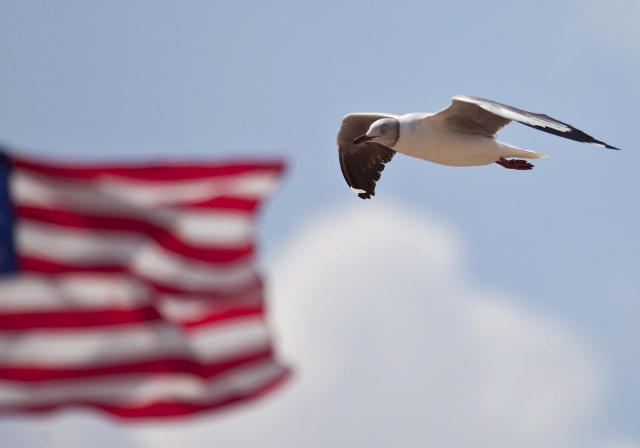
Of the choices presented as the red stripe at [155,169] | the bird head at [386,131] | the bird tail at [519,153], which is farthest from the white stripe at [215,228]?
the bird tail at [519,153]

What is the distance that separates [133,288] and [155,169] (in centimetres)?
78

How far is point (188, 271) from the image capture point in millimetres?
7105

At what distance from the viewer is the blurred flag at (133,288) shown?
6.91 m

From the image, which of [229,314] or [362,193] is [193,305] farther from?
[362,193]

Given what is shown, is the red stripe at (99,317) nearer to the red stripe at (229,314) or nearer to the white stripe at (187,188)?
the red stripe at (229,314)

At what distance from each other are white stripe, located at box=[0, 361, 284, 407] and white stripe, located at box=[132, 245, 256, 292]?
566 mm

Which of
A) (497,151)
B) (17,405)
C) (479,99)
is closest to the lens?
(17,405)

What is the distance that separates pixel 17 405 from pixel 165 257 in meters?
1.30

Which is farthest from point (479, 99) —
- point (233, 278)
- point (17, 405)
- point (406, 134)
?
point (17, 405)

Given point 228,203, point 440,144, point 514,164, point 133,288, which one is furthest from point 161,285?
point 514,164

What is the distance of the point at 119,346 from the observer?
701 centimetres

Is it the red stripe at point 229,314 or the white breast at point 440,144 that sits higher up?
the white breast at point 440,144

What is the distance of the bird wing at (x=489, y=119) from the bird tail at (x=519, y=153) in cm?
33

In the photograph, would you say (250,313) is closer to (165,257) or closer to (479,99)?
(165,257)
